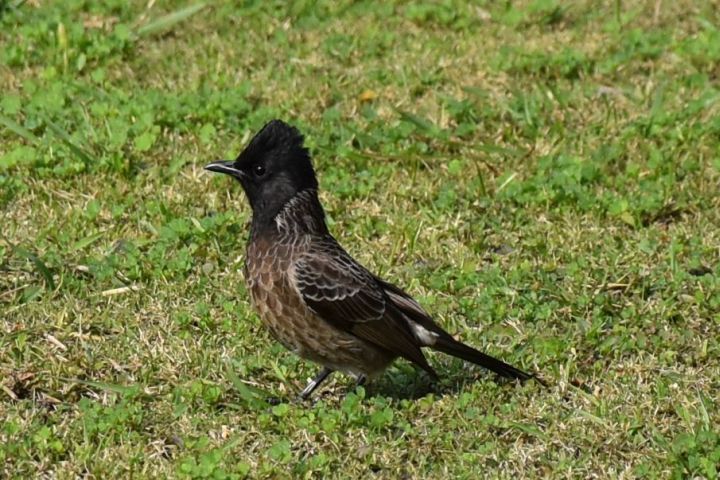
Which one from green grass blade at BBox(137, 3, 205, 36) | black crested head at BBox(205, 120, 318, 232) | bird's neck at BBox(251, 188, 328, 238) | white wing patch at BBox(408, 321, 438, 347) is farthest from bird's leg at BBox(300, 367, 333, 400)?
green grass blade at BBox(137, 3, 205, 36)

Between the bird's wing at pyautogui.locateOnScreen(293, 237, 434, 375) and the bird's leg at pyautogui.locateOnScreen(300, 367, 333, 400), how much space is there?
12.7 inches

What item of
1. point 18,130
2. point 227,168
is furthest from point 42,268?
point 18,130

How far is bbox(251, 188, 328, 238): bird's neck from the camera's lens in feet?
22.6

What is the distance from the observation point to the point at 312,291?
6652 mm

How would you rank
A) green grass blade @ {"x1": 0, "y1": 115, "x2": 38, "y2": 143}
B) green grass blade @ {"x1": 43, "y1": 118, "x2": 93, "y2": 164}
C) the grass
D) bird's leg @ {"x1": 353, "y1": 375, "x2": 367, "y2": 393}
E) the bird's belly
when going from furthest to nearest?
green grass blade @ {"x1": 0, "y1": 115, "x2": 38, "y2": 143}, green grass blade @ {"x1": 43, "y1": 118, "x2": 93, "y2": 164}, bird's leg @ {"x1": 353, "y1": 375, "x2": 367, "y2": 393}, the bird's belly, the grass

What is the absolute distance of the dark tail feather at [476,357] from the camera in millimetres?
6859

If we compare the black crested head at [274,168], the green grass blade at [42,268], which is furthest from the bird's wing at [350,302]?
the green grass blade at [42,268]

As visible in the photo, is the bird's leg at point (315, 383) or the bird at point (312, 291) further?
the bird's leg at point (315, 383)

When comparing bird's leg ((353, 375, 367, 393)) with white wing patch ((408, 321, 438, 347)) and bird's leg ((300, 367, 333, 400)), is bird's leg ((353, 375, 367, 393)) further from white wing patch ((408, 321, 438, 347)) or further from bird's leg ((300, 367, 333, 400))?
white wing patch ((408, 321, 438, 347))

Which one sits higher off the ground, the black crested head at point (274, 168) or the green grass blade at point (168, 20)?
the black crested head at point (274, 168)

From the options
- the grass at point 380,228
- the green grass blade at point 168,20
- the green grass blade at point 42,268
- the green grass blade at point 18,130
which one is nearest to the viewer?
the grass at point 380,228

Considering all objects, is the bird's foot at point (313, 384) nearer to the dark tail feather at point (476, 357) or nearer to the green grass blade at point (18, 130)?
the dark tail feather at point (476, 357)

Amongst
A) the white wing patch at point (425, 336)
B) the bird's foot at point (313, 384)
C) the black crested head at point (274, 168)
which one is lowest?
the bird's foot at point (313, 384)

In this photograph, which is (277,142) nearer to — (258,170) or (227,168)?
(258,170)
